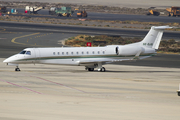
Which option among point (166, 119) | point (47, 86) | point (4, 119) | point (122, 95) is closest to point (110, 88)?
point (122, 95)

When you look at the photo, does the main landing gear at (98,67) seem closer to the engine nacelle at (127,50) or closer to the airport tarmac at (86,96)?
the engine nacelle at (127,50)

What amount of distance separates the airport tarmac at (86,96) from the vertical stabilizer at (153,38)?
5777 mm

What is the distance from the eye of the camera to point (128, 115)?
64.6 feet

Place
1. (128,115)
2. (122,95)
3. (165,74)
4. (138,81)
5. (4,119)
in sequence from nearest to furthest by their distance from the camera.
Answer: (4,119)
(128,115)
(122,95)
(138,81)
(165,74)

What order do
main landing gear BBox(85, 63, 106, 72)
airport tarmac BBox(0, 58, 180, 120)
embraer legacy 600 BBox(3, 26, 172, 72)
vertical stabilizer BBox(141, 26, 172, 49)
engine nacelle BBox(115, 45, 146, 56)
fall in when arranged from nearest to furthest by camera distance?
airport tarmac BBox(0, 58, 180, 120) → embraer legacy 600 BBox(3, 26, 172, 72) → engine nacelle BBox(115, 45, 146, 56) → main landing gear BBox(85, 63, 106, 72) → vertical stabilizer BBox(141, 26, 172, 49)

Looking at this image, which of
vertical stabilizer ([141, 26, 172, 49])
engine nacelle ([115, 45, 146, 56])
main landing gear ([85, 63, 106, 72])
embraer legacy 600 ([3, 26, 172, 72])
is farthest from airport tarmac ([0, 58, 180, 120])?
vertical stabilizer ([141, 26, 172, 49])

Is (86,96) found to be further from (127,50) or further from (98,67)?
(127,50)

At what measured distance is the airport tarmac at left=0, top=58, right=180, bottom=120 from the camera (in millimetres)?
19703

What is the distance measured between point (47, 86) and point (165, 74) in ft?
49.6

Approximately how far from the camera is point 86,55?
130 ft

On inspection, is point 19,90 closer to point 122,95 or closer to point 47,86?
point 47,86

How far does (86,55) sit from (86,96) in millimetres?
15019

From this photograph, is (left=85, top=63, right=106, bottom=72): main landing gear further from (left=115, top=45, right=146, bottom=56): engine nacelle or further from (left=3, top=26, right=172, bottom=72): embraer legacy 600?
(left=115, top=45, right=146, bottom=56): engine nacelle

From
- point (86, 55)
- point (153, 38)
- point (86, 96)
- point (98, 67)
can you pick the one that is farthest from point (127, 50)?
point (86, 96)
